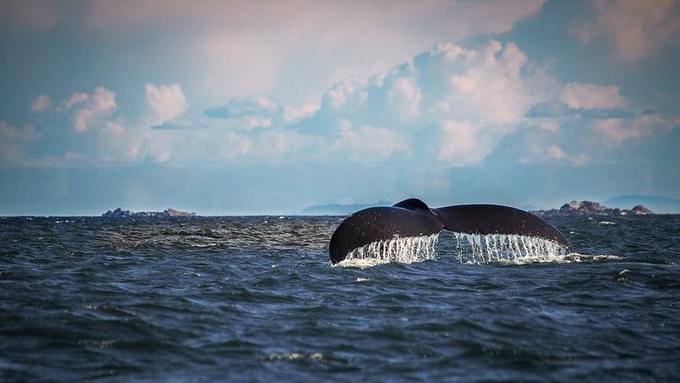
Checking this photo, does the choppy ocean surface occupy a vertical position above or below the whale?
below

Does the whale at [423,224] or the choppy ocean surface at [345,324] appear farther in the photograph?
the whale at [423,224]

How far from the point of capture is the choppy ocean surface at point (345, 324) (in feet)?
24.1

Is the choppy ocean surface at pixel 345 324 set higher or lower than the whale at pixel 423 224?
lower

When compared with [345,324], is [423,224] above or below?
above

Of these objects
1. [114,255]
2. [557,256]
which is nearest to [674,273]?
[557,256]

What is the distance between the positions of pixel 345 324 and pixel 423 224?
3.07 meters

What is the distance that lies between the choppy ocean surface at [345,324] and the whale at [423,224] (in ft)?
3.04

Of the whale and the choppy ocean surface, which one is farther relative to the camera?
the whale

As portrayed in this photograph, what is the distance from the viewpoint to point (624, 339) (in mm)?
8805

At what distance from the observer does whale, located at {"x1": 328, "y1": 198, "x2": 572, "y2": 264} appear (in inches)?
469

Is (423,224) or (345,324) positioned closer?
(345,324)

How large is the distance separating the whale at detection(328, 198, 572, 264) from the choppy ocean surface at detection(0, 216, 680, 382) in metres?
0.93

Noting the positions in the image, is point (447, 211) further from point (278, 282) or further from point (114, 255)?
point (114, 255)

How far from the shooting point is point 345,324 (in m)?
9.60
